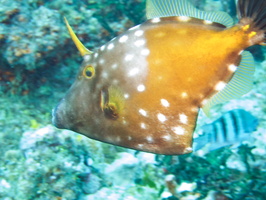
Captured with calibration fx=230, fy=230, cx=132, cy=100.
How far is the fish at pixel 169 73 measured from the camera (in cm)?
163

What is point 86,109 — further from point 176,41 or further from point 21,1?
point 21,1

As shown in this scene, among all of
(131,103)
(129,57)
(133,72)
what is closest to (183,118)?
(131,103)

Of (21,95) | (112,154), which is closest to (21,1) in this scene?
(21,95)

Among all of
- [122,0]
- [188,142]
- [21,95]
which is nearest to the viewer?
[188,142]

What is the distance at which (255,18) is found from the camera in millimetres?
1571

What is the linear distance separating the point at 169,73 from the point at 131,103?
0.37 meters

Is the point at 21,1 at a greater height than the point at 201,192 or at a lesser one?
greater

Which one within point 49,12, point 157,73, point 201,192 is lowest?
point 201,192

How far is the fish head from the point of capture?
175 cm

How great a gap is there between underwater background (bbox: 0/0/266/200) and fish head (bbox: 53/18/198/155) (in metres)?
1.65

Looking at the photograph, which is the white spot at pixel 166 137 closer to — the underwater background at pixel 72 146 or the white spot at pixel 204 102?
the white spot at pixel 204 102

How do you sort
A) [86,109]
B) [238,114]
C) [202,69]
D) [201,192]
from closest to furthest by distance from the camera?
[202,69]
[86,109]
[201,192]
[238,114]

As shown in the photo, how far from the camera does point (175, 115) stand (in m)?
1.75

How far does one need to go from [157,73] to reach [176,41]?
270 millimetres
